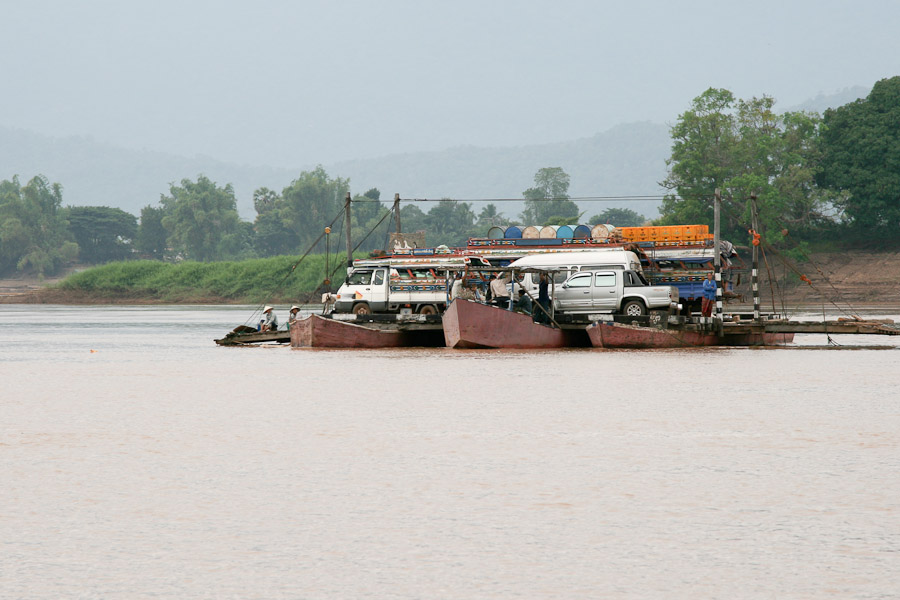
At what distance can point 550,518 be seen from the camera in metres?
10.1

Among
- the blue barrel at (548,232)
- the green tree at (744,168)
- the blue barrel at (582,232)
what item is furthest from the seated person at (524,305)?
the green tree at (744,168)

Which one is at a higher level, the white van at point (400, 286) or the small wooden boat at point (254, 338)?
the white van at point (400, 286)

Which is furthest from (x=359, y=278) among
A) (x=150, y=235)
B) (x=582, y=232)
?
(x=150, y=235)

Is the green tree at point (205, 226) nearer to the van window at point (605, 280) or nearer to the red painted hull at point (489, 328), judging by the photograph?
the van window at point (605, 280)

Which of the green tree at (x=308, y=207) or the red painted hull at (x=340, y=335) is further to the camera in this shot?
the green tree at (x=308, y=207)

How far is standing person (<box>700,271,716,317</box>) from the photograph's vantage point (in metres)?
33.1

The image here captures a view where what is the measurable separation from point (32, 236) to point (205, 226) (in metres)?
21.5

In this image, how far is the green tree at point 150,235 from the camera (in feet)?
525

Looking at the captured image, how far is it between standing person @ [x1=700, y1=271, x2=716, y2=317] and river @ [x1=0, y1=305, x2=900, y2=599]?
9.30 m

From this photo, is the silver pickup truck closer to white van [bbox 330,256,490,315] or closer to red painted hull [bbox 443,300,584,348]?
red painted hull [bbox 443,300,584,348]

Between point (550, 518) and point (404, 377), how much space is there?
15.0 meters

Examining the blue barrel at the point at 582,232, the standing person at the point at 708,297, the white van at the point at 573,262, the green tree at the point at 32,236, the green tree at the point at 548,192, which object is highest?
the green tree at the point at 548,192

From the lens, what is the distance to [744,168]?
82.4 metres

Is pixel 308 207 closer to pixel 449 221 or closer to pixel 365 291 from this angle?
pixel 449 221
